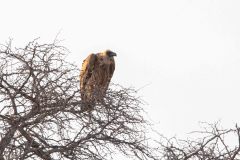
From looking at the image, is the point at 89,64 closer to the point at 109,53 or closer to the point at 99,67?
the point at 99,67

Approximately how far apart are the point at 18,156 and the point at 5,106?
121 cm

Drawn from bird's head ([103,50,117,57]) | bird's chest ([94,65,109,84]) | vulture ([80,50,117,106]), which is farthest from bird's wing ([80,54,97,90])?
bird's head ([103,50,117,57])

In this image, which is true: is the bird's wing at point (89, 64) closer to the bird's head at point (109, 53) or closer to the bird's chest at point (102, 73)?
the bird's chest at point (102, 73)

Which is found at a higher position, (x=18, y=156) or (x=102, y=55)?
(x=102, y=55)

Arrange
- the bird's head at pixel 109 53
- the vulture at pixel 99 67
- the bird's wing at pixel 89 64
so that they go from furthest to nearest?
the bird's head at pixel 109 53, the bird's wing at pixel 89 64, the vulture at pixel 99 67

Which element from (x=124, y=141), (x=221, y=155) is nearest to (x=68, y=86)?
(x=124, y=141)

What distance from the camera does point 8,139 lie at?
835 cm

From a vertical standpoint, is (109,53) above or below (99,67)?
above

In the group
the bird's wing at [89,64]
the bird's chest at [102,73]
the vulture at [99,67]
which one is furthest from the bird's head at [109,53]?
the bird's chest at [102,73]

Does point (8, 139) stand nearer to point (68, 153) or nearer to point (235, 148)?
point (68, 153)

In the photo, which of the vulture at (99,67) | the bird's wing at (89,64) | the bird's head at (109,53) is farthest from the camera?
the bird's head at (109,53)

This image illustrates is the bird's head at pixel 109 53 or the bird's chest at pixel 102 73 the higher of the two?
the bird's head at pixel 109 53

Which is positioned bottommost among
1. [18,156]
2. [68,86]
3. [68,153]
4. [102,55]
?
[18,156]

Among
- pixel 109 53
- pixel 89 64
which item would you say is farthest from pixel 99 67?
pixel 109 53
